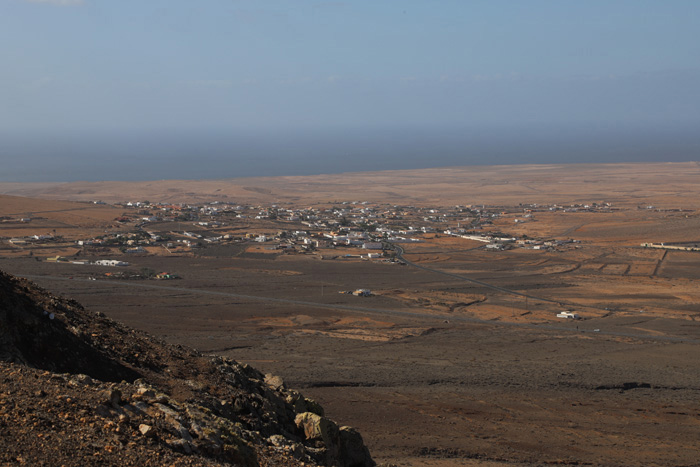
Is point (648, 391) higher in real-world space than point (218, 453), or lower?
lower

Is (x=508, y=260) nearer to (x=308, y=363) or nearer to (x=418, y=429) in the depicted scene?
(x=308, y=363)

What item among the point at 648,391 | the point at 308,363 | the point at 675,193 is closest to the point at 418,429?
the point at 308,363

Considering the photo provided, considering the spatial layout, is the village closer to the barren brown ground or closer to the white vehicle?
the barren brown ground

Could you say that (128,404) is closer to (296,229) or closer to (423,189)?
(296,229)

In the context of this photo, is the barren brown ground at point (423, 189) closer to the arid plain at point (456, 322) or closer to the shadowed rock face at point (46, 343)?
the arid plain at point (456, 322)

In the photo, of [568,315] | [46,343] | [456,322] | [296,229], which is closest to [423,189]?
[296,229]

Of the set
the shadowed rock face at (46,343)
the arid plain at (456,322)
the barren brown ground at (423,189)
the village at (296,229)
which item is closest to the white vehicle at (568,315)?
the arid plain at (456,322)

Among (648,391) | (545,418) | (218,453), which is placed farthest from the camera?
(648,391)
